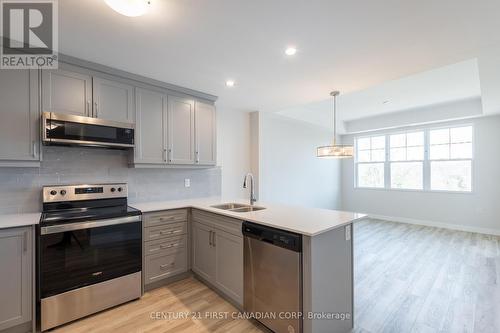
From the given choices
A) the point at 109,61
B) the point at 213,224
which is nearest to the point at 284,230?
the point at 213,224

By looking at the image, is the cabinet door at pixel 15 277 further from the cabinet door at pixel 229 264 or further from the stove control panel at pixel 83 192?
the cabinet door at pixel 229 264

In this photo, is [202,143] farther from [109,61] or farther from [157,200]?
[109,61]

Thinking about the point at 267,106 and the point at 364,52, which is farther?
the point at 267,106

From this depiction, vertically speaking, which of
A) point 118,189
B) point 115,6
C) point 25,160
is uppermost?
point 115,6

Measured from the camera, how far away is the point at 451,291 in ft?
8.40

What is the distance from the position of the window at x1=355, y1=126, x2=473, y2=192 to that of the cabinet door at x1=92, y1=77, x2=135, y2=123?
6.27 metres

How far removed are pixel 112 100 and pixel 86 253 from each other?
64.7 inches

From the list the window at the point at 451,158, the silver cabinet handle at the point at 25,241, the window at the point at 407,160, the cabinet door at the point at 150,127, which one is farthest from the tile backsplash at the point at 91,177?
the window at the point at 451,158

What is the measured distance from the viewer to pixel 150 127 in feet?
9.55

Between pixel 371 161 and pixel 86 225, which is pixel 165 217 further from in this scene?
pixel 371 161

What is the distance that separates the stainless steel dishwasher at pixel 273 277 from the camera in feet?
5.53

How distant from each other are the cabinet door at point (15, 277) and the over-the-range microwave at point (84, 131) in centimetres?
87

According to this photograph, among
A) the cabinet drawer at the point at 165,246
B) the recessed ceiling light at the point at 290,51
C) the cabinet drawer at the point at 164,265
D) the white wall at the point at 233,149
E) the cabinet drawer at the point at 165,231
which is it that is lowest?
the cabinet drawer at the point at 164,265

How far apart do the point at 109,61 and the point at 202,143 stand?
4.84 feet
